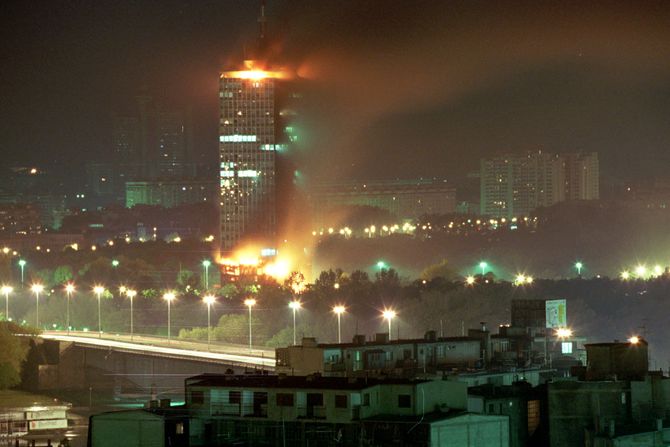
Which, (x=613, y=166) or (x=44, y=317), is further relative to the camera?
(x=613, y=166)

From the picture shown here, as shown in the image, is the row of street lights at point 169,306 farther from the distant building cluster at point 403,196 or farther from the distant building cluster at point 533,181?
the distant building cluster at point 403,196

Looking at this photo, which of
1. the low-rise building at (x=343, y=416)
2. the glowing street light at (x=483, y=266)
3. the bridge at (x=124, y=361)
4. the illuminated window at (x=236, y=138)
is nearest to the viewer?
the low-rise building at (x=343, y=416)

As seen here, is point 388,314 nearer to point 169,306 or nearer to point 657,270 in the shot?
point 169,306

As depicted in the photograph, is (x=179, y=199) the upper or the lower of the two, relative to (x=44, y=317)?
upper

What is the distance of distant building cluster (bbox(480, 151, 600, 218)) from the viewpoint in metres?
136

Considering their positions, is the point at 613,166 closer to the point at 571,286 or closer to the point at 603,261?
the point at 603,261

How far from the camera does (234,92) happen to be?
3312 inches

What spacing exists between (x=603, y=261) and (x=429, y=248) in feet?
35.8

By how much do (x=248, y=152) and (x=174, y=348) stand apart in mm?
25262

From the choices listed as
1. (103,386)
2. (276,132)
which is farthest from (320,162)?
(103,386)

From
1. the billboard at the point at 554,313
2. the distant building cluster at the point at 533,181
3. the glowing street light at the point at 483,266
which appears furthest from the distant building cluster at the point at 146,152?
the billboard at the point at 554,313

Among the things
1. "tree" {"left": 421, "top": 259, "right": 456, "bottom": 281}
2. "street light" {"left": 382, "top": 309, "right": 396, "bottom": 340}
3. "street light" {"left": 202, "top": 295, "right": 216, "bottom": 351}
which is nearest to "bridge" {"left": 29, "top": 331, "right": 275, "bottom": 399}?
"street light" {"left": 202, "top": 295, "right": 216, "bottom": 351}

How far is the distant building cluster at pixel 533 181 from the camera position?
135875 mm

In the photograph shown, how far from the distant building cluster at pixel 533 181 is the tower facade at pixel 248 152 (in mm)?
48358
